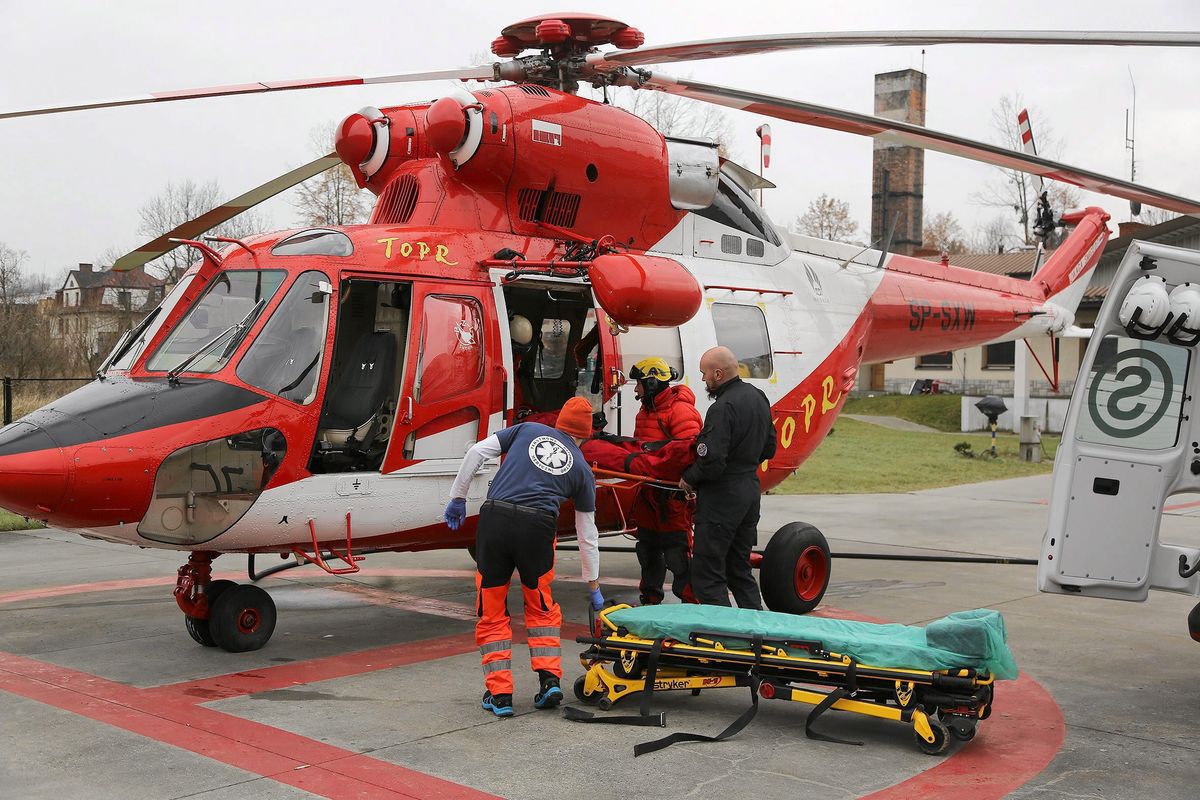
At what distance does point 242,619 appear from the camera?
7.30 metres

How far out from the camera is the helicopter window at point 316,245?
733cm

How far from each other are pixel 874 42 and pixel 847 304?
13.0ft

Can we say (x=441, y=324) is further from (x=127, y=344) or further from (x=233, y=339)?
(x=127, y=344)

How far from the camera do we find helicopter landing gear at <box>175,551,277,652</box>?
7207 millimetres

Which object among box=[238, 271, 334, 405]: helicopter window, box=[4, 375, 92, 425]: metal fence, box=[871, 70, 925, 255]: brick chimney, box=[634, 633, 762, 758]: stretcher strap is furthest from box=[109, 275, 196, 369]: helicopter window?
box=[871, 70, 925, 255]: brick chimney

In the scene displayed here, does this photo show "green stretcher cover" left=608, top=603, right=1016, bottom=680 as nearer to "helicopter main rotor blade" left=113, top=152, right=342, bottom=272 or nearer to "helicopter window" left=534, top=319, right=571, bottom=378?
"helicopter window" left=534, top=319, right=571, bottom=378

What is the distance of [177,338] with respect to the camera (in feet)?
23.3

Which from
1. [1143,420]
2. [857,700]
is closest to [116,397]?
[857,700]

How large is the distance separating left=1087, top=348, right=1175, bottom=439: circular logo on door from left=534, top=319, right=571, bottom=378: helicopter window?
3.99 metres

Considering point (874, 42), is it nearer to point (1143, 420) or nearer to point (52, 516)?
point (1143, 420)

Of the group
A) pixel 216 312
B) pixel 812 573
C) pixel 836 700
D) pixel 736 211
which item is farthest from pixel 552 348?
pixel 836 700

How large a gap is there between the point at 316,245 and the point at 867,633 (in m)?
4.26

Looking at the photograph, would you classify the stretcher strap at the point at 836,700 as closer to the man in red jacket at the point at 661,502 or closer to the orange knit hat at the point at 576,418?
the orange knit hat at the point at 576,418

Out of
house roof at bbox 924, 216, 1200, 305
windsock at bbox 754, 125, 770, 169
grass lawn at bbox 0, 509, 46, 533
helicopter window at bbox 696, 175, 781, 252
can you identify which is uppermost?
house roof at bbox 924, 216, 1200, 305
